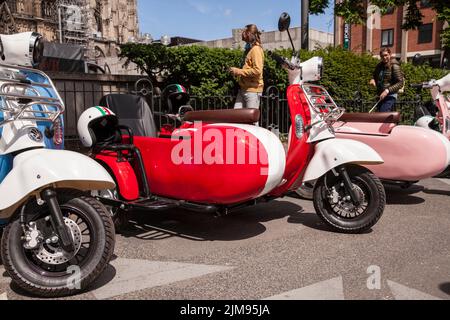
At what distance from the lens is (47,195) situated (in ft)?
8.08

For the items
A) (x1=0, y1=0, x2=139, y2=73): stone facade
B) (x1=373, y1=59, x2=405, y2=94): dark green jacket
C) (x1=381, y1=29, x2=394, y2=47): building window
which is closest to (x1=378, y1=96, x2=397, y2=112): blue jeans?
(x1=373, y1=59, x2=405, y2=94): dark green jacket

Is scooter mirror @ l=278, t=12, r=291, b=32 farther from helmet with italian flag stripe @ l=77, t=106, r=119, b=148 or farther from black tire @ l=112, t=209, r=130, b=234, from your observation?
black tire @ l=112, t=209, r=130, b=234

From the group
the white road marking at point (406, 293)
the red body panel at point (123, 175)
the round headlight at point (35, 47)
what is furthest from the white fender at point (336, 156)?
the round headlight at point (35, 47)

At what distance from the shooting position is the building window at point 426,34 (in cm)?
4088

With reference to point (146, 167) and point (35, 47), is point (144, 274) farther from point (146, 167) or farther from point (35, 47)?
point (35, 47)

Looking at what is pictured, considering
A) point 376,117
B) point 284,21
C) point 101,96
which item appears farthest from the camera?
point 101,96

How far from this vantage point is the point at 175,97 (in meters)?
4.16

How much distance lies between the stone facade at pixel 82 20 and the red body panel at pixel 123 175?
119ft

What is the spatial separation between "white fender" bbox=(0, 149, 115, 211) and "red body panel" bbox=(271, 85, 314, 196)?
178cm

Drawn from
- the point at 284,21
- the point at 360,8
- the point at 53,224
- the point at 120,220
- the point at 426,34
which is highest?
the point at 426,34

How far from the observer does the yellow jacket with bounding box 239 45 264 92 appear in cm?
511

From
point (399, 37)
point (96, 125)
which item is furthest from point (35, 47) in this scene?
point (399, 37)

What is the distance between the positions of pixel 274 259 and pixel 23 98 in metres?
2.02
